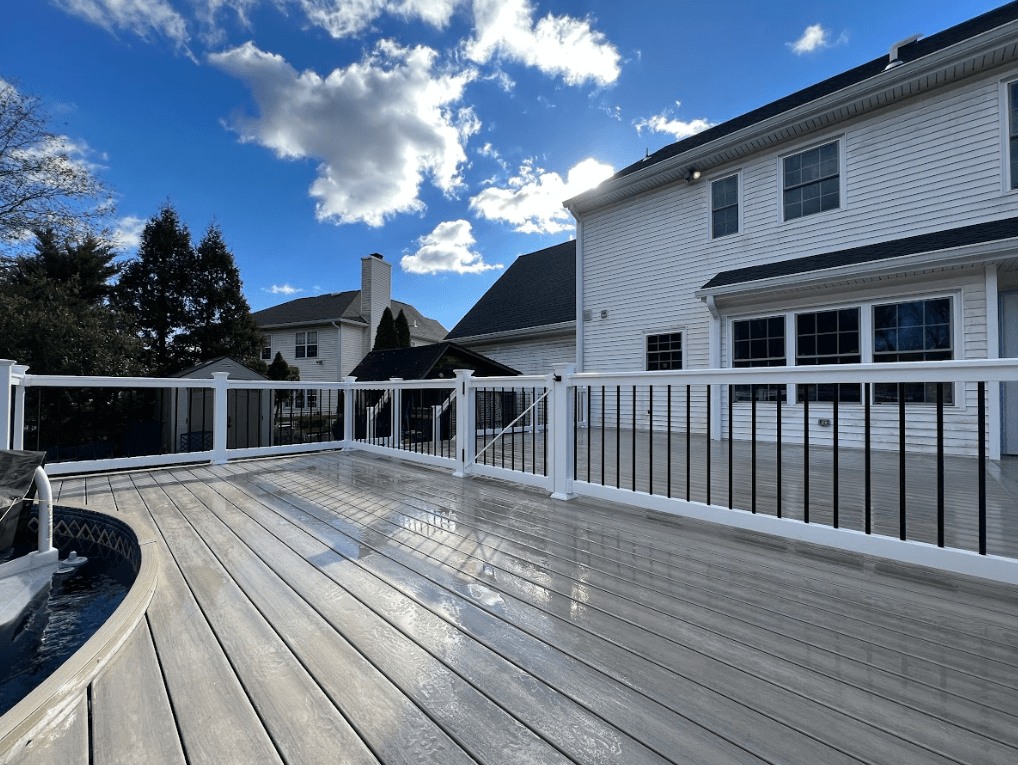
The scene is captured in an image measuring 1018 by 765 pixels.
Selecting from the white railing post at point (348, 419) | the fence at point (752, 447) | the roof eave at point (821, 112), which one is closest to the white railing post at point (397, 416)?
the fence at point (752, 447)

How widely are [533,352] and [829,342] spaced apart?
20.1ft

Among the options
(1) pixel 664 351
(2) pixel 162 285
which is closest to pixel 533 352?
(1) pixel 664 351

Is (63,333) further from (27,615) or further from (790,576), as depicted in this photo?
(790,576)

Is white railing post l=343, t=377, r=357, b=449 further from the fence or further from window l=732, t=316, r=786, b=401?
window l=732, t=316, r=786, b=401

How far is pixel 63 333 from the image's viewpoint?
A: 789 cm

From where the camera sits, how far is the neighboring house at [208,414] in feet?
26.4

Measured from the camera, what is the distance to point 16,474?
6.82ft

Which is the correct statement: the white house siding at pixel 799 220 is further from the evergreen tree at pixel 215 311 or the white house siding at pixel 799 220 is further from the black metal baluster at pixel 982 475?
the evergreen tree at pixel 215 311

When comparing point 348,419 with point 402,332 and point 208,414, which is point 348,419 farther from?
point 402,332

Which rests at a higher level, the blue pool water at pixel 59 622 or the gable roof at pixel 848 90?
the gable roof at pixel 848 90

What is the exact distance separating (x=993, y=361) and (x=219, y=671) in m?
2.87

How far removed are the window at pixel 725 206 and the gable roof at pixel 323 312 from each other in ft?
42.7

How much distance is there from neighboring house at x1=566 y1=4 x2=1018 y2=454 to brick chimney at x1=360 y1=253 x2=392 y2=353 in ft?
35.7

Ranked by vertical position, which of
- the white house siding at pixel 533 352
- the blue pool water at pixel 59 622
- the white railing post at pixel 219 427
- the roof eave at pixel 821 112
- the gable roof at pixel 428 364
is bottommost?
the blue pool water at pixel 59 622
